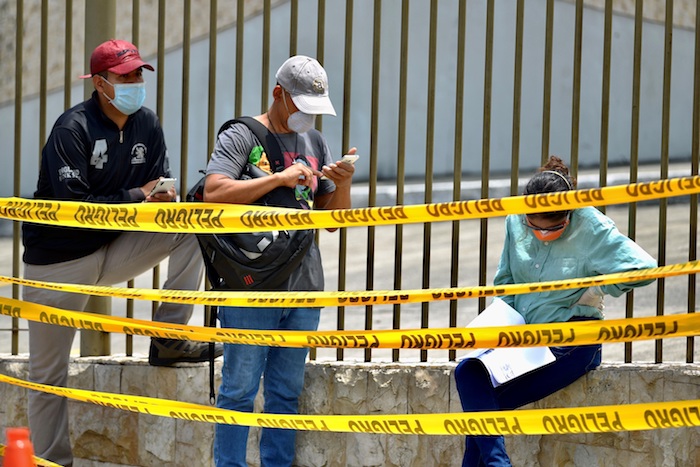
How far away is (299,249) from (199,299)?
0.49 m

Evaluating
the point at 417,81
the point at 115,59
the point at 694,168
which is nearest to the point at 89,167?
the point at 115,59

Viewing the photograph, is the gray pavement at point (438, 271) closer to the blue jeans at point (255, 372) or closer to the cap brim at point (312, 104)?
the blue jeans at point (255, 372)

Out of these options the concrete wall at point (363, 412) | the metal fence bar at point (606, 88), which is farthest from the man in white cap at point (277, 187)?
the metal fence bar at point (606, 88)

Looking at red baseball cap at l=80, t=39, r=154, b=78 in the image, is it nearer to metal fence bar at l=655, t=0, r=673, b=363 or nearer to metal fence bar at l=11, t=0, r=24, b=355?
metal fence bar at l=11, t=0, r=24, b=355

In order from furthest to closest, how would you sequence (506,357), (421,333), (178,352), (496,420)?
1. (178,352)
2. (506,357)
3. (421,333)
4. (496,420)

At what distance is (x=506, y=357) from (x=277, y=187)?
3.71 feet

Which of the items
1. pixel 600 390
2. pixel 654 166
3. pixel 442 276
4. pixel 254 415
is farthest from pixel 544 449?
pixel 654 166

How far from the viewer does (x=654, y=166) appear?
12141 millimetres

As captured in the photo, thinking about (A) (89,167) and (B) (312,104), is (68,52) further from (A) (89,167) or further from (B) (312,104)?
(B) (312,104)

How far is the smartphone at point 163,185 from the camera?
4.83m

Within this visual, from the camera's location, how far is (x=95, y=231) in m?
5.14

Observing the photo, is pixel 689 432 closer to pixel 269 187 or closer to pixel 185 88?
pixel 269 187

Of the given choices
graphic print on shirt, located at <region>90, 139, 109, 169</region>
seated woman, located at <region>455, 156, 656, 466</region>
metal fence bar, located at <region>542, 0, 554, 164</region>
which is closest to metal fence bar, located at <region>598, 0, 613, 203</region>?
metal fence bar, located at <region>542, 0, 554, 164</region>

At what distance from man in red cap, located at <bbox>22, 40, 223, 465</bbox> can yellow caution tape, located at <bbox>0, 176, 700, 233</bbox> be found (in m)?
0.48
